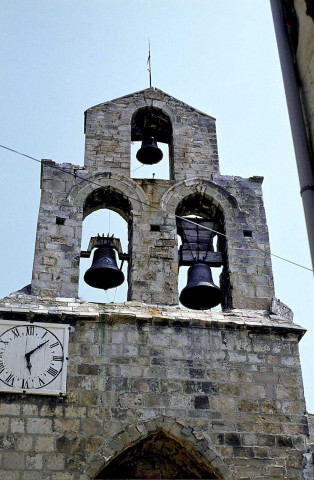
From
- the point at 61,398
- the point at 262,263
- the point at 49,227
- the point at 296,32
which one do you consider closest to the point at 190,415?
the point at 61,398

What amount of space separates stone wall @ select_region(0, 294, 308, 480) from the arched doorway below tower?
5 cm

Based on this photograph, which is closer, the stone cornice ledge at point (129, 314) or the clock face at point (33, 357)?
the clock face at point (33, 357)

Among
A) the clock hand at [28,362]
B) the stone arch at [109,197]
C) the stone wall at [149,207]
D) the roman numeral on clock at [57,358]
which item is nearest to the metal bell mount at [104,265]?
the stone wall at [149,207]

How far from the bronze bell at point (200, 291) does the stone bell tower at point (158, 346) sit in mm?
17

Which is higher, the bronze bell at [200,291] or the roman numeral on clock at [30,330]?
the bronze bell at [200,291]

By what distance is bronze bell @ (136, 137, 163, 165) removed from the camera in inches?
388

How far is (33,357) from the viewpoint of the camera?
7469 mm

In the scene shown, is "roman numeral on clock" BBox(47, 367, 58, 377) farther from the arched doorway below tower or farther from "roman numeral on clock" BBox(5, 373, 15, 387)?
the arched doorway below tower

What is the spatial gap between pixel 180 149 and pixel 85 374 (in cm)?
329

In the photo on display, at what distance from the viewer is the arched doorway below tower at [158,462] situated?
7250 millimetres

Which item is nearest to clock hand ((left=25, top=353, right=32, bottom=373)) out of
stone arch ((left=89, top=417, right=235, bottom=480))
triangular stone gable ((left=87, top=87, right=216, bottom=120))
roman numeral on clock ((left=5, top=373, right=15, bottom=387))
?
roman numeral on clock ((left=5, top=373, right=15, bottom=387))

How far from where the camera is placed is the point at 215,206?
30.0 feet

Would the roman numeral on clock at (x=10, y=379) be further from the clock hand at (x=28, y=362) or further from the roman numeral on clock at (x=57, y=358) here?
the roman numeral on clock at (x=57, y=358)

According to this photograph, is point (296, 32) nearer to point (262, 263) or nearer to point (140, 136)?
point (262, 263)
